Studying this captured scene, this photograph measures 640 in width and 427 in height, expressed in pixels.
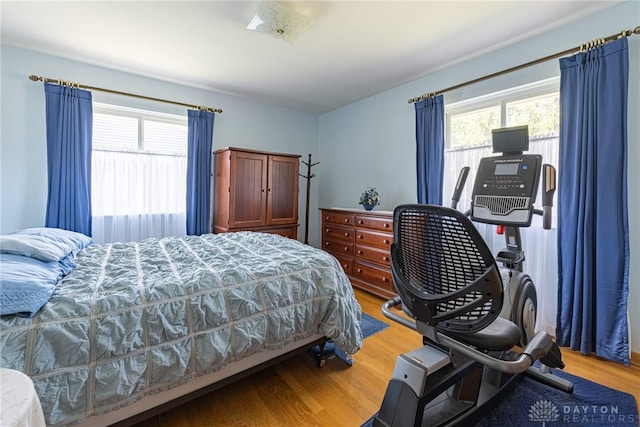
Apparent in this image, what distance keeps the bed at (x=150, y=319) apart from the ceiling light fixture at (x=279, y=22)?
171 centimetres

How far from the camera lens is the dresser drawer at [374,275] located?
10.5 ft

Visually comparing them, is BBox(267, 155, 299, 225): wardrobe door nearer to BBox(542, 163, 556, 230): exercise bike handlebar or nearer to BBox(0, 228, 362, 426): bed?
BBox(0, 228, 362, 426): bed

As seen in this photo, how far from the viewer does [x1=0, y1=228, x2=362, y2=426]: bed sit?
3.76 ft

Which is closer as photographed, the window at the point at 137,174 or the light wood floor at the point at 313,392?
the light wood floor at the point at 313,392

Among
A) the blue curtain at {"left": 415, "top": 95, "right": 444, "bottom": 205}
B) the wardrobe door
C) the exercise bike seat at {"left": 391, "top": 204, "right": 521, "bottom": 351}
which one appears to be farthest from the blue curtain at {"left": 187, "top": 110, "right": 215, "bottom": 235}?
the exercise bike seat at {"left": 391, "top": 204, "right": 521, "bottom": 351}

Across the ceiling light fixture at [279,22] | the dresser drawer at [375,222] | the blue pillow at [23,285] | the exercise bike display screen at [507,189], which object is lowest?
the blue pillow at [23,285]

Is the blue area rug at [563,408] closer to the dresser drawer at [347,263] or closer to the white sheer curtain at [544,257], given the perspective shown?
the white sheer curtain at [544,257]

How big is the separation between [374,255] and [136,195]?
2.86 m

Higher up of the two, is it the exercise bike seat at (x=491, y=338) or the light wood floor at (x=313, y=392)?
the exercise bike seat at (x=491, y=338)

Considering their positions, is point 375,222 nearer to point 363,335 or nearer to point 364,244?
point 364,244

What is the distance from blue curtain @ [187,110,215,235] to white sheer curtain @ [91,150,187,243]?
0.11 meters

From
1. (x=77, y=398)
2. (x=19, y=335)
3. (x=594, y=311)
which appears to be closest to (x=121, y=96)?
(x=19, y=335)

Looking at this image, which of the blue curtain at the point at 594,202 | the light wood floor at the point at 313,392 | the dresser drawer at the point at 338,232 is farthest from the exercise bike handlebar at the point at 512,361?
the dresser drawer at the point at 338,232

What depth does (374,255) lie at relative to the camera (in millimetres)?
3344
